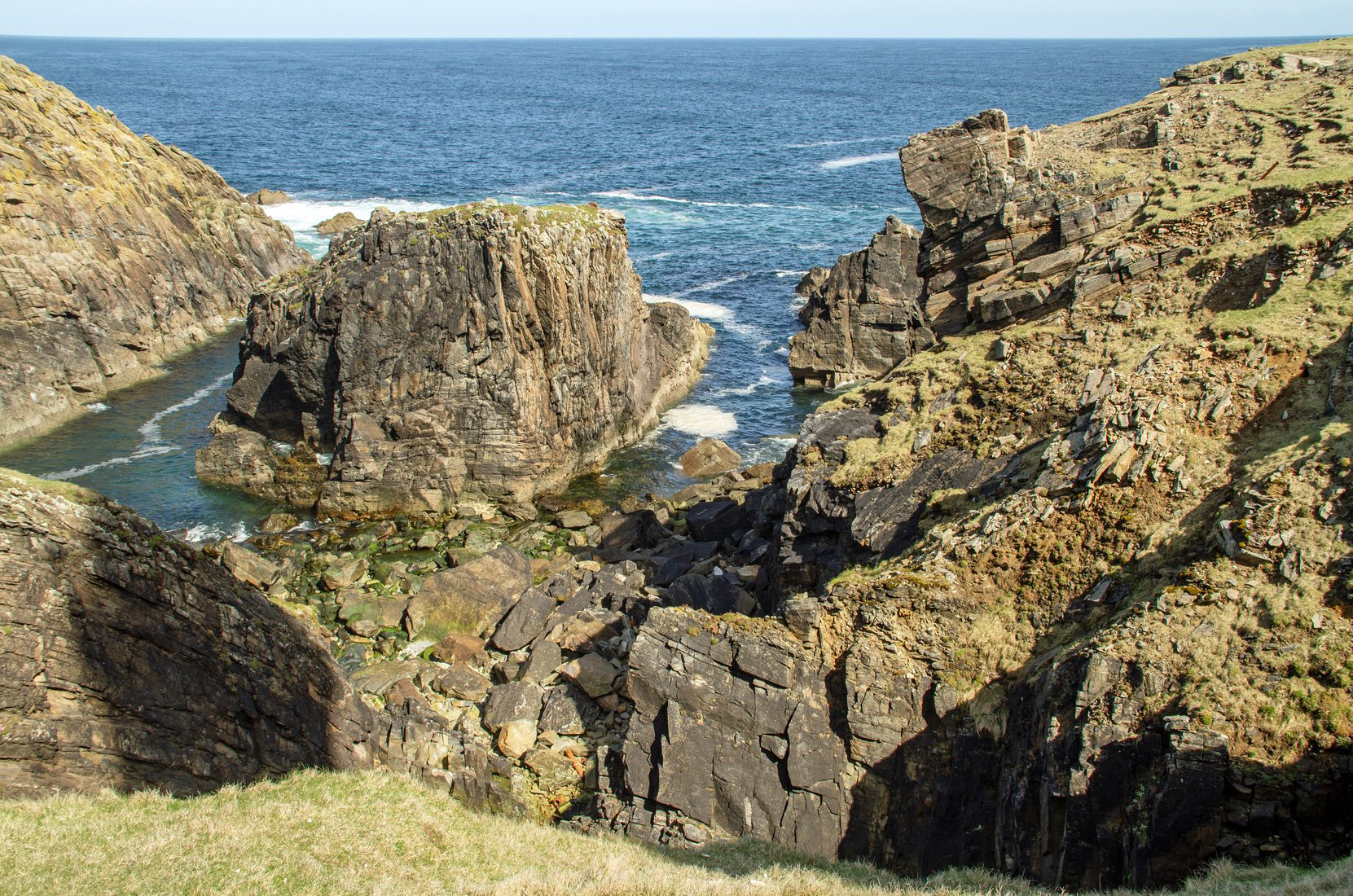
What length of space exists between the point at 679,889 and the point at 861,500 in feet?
43.4

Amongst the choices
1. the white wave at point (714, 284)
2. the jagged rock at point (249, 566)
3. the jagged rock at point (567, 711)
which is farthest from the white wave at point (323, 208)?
the jagged rock at point (567, 711)

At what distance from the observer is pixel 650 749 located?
2073 cm

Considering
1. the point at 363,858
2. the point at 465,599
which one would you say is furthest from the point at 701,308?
the point at 363,858

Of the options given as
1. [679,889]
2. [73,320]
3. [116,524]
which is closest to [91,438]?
[73,320]

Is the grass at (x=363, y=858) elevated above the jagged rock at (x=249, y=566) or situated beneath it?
elevated above

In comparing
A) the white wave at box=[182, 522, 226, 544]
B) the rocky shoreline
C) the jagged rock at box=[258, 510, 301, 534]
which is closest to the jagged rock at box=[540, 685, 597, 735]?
the rocky shoreline

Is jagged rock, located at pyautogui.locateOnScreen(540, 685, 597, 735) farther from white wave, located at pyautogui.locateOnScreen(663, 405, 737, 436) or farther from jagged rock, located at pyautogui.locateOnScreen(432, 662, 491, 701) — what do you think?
white wave, located at pyautogui.locateOnScreen(663, 405, 737, 436)

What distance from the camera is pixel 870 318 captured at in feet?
179

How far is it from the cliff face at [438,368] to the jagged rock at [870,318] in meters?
17.4

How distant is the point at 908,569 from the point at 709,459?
974 inches

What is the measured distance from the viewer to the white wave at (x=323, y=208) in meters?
89.1

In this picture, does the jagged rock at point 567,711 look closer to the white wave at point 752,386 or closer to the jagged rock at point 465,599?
the jagged rock at point 465,599

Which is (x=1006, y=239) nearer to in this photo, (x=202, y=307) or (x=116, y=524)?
(x=116, y=524)

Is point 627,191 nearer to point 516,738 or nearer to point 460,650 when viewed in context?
point 460,650
